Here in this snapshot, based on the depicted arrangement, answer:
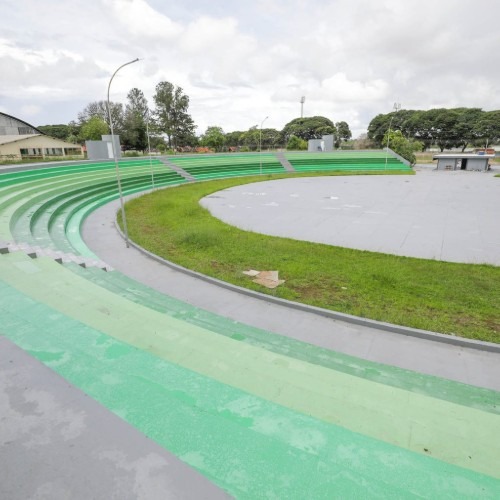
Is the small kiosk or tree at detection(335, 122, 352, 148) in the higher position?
tree at detection(335, 122, 352, 148)

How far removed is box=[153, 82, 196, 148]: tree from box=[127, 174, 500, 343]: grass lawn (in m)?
55.5

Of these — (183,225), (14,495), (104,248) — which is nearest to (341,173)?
(183,225)

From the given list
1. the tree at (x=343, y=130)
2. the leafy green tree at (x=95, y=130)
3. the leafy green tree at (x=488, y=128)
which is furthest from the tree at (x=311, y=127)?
the leafy green tree at (x=95, y=130)

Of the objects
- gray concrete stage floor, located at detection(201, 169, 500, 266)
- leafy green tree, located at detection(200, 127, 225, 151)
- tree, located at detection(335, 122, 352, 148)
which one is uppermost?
tree, located at detection(335, 122, 352, 148)

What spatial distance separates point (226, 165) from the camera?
37375 mm

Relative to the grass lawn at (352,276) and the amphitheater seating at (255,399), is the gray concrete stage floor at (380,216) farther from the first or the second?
the amphitheater seating at (255,399)

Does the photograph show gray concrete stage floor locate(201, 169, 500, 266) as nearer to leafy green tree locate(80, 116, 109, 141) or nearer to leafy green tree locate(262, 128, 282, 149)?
leafy green tree locate(80, 116, 109, 141)

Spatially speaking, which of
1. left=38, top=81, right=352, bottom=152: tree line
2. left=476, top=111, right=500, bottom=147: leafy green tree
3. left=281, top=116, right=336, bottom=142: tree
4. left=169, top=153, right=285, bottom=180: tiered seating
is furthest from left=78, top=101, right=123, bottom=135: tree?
left=476, top=111, right=500, bottom=147: leafy green tree

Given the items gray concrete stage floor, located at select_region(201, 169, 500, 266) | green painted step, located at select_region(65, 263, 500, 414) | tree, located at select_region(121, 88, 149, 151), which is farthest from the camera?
tree, located at select_region(121, 88, 149, 151)

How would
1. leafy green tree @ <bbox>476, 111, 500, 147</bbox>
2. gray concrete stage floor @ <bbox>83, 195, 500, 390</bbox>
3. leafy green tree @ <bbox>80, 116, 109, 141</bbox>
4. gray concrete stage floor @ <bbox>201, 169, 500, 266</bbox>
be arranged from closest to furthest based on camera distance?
gray concrete stage floor @ <bbox>83, 195, 500, 390</bbox> → gray concrete stage floor @ <bbox>201, 169, 500, 266</bbox> → leafy green tree @ <bbox>80, 116, 109, 141</bbox> → leafy green tree @ <bbox>476, 111, 500, 147</bbox>

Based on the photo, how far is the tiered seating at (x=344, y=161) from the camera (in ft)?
136

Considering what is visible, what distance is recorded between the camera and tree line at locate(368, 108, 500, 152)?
2876 inches

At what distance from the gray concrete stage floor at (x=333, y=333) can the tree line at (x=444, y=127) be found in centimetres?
7071

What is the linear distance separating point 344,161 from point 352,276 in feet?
124
